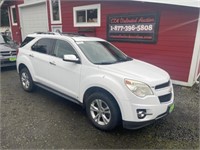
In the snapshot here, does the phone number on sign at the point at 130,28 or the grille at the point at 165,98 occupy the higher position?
the phone number on sign at the point at 130,28

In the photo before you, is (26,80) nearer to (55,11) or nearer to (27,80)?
(27,80)

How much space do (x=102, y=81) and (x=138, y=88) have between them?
2.00ft

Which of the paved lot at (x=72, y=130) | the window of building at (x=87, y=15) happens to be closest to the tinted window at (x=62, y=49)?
the paved lot at (x=72, y=130)

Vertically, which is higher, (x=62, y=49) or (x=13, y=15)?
(x=13, y=15)

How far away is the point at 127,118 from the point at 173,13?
14.0 feet

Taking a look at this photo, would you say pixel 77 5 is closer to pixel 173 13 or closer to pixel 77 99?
pixel 173 13

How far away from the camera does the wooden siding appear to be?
536cm

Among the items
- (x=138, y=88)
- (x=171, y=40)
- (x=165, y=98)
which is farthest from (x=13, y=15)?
(x=165, y=98)

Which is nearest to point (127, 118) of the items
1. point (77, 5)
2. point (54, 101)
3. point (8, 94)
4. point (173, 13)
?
point (54, 101)

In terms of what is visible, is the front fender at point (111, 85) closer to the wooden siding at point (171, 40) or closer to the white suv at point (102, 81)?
the white suv at point (102, 81)

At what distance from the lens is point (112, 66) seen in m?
3.21

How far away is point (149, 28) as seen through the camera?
20.0 feet

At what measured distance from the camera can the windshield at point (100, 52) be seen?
11.4 feet

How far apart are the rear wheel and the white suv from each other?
0.27m
